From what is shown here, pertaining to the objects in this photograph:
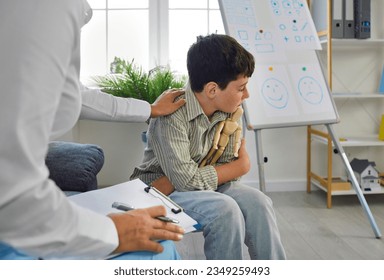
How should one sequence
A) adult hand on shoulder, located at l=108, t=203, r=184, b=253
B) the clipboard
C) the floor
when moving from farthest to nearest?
the floor → the clipboard → adult hand on shoulder, located at l=108, t=203, r=184, b=253

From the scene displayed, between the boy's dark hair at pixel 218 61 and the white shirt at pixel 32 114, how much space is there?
0.81 m

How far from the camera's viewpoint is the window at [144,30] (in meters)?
3.04

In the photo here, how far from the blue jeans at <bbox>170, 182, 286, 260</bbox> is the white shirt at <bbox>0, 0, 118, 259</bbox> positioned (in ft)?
2.12

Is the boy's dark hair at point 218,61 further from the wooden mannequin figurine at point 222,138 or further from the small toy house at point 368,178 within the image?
the small toy house at point 368,178

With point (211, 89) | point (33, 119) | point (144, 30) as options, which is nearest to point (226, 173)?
point (211, 89)

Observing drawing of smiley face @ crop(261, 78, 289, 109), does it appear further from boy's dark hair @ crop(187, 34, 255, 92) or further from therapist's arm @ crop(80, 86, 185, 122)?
therapist's arm @ crop(80, 86, 185, 122)

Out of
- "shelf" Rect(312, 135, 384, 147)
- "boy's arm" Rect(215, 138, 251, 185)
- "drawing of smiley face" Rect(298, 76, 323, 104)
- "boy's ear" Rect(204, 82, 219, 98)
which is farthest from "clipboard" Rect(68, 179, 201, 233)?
"shelf" Rect(312, 135, 384, 147)

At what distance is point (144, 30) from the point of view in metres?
3.07

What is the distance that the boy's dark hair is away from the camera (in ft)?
4.52

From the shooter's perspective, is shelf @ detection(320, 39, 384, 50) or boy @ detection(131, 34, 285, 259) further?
shelf @ detection(320, 39, 384, 50)

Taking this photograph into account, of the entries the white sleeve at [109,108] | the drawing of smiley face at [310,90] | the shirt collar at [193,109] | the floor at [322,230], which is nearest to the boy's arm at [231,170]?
the shirt collar at [193,109]

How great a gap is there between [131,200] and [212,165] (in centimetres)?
47
